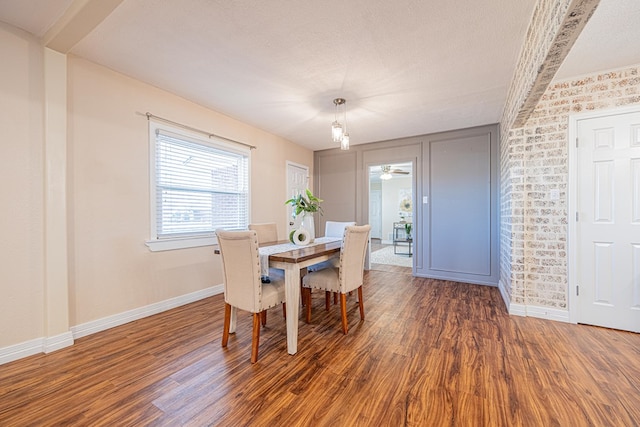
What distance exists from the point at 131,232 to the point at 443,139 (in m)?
4.52

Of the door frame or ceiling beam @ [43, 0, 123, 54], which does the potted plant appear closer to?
ceiling beam @ [43, 0, 123, 54]

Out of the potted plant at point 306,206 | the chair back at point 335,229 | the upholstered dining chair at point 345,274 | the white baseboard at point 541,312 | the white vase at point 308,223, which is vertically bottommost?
the white baseboard at point 541,312

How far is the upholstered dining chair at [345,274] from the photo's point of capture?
2.34 meters

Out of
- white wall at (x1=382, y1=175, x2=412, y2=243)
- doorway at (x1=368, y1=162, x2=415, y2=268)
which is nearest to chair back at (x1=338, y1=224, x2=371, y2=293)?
doorway at (x1=368, y1=162, x2=415, y2=268)

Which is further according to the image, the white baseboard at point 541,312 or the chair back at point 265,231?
the chair back at point 265,231

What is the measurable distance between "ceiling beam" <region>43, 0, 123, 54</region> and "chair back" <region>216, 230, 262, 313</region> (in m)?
1.59

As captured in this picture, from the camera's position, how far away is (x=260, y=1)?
5.43 ft

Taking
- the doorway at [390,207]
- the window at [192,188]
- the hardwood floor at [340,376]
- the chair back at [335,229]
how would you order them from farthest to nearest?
1. the doorway at [390,207]
2. the chair back at [335,229]
3. the window at [192,188]
4. the hardwood floor at [340,376]

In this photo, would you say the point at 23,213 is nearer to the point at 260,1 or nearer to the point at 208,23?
the point at 208,23

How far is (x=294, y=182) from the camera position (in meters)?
4.98

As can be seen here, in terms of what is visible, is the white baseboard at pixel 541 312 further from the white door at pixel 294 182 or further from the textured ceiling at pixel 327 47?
the white door at pixel 294 182

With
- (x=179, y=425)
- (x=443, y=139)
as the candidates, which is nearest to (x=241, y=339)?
(x=179, y=425)

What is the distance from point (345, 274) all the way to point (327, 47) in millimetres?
1934

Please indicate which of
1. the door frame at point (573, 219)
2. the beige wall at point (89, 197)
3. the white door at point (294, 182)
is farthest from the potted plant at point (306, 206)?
the door frame at point (573, 219)
